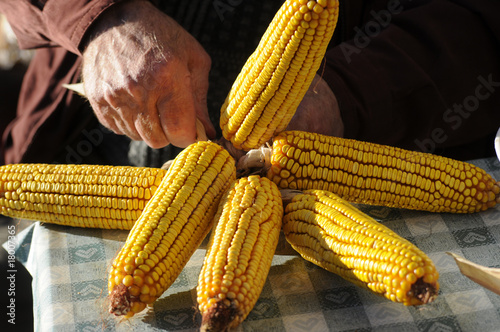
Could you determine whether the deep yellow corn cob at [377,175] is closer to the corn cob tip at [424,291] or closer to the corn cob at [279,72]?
the corn cob at [279,72]

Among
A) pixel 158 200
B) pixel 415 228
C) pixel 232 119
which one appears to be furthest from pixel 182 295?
pixel 415 228

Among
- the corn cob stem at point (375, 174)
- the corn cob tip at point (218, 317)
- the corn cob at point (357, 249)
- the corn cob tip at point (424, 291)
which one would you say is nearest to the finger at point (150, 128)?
the corn cob stem at point (375, 174)

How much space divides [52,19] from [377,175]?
89 cm

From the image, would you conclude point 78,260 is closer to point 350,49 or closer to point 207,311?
point 207,311

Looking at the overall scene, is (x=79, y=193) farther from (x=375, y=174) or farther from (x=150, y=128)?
(x=375, y=174)

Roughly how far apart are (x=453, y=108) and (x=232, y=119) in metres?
0.73

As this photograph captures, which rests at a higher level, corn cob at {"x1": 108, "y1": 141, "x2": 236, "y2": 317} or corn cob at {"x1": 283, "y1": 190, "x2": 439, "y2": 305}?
corn cob at {"x1": 283, "y1": 190, "x2": 439, "y2": 305}

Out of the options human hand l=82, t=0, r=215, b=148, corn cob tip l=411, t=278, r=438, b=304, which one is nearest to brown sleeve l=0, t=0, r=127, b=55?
human hand l=82, t=0, r=215, b=148

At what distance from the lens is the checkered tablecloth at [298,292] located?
866 millimetres

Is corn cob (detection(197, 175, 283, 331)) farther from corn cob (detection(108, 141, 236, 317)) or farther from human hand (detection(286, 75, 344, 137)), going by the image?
human hand (detection(286, 75, 344, 137))

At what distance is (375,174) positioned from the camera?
1.05m

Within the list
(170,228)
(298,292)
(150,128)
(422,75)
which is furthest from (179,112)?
(422,75)

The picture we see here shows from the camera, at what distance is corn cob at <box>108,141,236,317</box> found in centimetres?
82

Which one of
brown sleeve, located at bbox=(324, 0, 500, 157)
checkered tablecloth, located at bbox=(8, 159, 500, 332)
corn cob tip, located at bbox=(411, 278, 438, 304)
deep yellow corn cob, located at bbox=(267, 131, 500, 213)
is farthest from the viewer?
brown sleeve, located at bbox=(324, 0, 500, 157)
